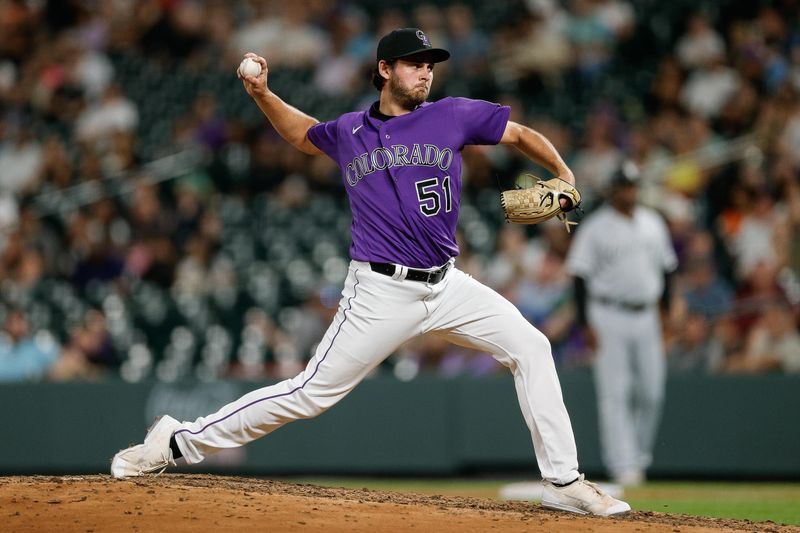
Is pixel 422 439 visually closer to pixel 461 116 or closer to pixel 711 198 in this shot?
pixel 711 198

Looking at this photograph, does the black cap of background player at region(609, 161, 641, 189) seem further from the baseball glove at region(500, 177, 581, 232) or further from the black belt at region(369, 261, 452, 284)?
the black belt at region(369, 261, 452, 284)

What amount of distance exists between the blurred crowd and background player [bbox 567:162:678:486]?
1.46 ft

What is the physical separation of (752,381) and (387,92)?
5313 mm

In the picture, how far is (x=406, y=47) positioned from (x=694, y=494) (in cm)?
458

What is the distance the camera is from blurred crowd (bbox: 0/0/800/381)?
1070 centimetres

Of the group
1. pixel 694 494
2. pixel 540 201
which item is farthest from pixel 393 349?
pixel 694 494

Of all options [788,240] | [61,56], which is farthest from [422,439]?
[61,56]

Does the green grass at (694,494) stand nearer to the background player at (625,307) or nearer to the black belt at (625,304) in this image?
the background player at (625,307)

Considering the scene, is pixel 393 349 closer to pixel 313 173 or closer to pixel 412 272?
pixel 412 272

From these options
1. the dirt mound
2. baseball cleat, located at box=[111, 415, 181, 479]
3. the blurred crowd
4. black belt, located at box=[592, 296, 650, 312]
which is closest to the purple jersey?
the dirt mound

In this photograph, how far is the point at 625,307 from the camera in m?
9.57

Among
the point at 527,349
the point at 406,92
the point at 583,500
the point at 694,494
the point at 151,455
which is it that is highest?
the point at 406,92

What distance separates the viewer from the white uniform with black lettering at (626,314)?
30.9ft

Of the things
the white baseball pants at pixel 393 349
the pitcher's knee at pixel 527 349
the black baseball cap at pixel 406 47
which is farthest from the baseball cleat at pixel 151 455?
the black baseball cap at pixel 406 47
